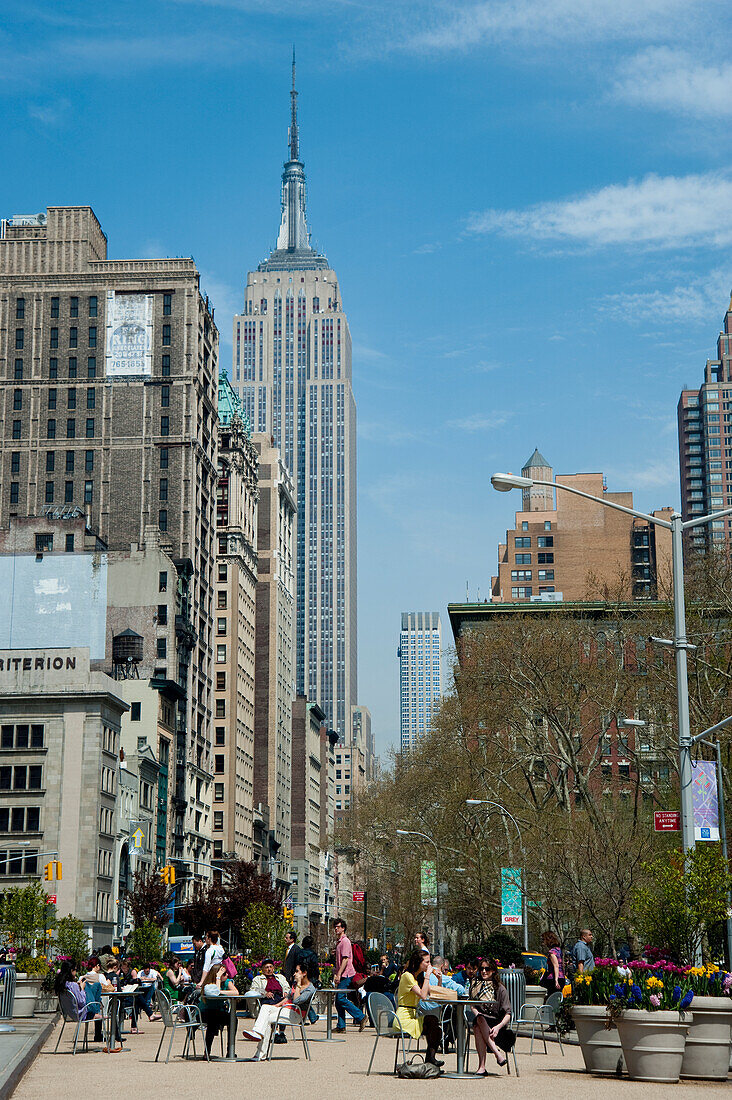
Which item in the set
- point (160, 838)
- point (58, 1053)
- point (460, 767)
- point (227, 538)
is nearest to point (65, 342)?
point (227, 538)

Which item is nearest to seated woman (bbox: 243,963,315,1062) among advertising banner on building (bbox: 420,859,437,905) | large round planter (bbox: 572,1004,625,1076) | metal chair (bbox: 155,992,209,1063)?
metal chair (bbox: 155,992,209,1063)

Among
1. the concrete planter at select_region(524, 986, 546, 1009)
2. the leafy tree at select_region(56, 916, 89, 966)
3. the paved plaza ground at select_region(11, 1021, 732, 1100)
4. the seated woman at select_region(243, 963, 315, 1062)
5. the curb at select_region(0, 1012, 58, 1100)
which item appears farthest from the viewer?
the leafy tree at select_region(56, 916, 89, 966)

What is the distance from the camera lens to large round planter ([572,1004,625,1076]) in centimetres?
1967

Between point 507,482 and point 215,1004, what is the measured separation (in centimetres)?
996

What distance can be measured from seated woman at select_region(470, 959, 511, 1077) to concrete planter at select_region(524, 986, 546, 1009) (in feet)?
30.4

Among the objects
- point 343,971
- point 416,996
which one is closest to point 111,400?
point 343,971

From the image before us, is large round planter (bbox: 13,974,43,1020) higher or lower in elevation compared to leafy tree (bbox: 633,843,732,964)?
lower

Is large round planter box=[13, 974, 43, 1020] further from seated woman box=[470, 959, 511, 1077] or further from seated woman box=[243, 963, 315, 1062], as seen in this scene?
seated woman box=[470, 959, 511, 1077]

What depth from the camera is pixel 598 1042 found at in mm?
19844

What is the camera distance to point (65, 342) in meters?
126

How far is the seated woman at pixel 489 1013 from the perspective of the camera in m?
20.2

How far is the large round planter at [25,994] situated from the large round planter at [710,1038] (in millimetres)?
21904

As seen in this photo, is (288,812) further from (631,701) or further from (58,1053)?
(58,1053)

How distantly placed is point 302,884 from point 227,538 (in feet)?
197
